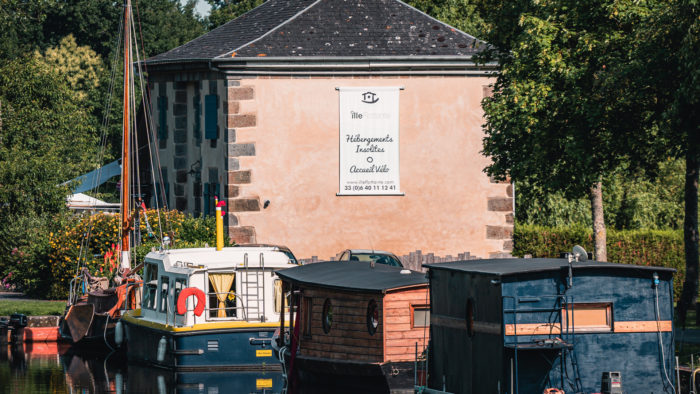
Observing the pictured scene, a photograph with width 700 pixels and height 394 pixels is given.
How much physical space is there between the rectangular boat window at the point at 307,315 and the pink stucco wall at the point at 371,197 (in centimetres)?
1450

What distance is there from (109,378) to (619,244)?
22.2 meters

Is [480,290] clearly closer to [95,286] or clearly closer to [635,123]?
[635,123]

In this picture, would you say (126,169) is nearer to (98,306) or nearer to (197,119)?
(197,119)

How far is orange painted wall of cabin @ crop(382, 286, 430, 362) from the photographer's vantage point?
22.9 meters

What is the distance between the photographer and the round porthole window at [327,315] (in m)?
24.5

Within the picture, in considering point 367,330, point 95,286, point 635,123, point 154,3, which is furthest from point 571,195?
point 154,3

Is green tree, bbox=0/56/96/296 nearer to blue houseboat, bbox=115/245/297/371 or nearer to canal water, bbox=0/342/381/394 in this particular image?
canal water, bbox=0/342/381/394

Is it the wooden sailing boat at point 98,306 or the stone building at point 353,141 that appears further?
the stone building at point 353,141

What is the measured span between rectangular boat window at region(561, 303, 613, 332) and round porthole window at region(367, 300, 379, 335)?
526 cm

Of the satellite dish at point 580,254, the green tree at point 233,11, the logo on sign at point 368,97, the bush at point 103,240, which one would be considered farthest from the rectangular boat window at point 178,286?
the green tree at point 233,11

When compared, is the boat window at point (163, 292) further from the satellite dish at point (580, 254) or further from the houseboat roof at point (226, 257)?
the satellite dish at point (580, 254)

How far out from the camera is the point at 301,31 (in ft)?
135

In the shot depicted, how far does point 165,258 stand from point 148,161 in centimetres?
1825

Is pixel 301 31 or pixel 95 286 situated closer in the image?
pixel 95 286
